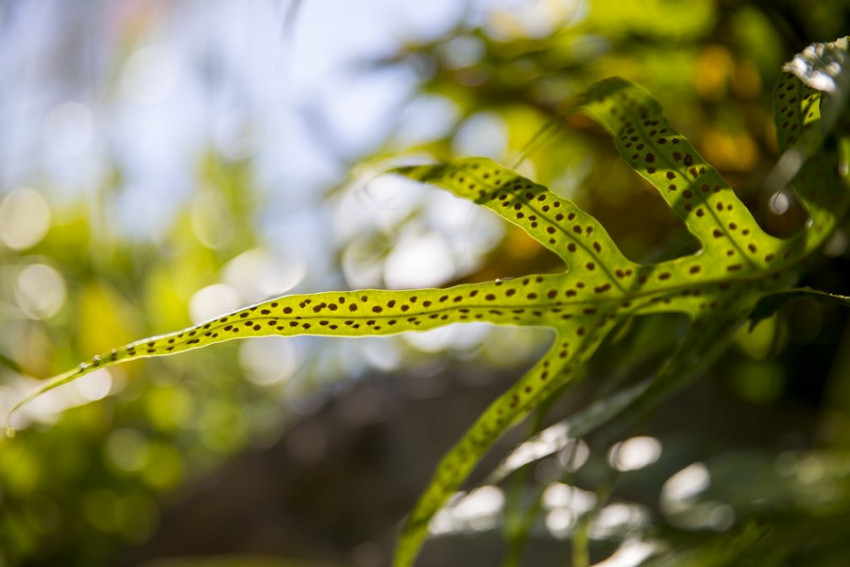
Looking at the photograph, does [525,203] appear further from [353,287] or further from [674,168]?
[353,287]

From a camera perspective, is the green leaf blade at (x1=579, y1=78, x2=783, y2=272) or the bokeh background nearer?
the green leaf blade at (x1=579, y1=78, x2=783, y2=272)

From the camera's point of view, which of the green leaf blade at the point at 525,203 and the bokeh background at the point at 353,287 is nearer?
the green leaf blade at the point at 525,203

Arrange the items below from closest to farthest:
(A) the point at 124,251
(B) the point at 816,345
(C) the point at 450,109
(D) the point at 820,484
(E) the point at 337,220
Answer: (D) the point at 820,484 → (B) the point at 816,345 → (C) the point at 450,109 → (E) the point at 337,220 → (A) the point at 124,251

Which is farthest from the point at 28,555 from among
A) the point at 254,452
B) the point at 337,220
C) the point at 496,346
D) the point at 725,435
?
the point at 725,435

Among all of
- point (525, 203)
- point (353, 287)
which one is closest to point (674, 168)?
point (525, 203)

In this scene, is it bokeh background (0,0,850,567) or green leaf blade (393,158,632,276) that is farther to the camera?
bokeh background (0,0,850,567)

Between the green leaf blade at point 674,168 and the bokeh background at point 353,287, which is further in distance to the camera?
the bokeh background at point 353,287

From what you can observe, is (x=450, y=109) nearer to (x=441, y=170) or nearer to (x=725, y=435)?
(x=725, y=435)

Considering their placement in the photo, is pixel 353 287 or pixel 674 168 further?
pixel 353 287
